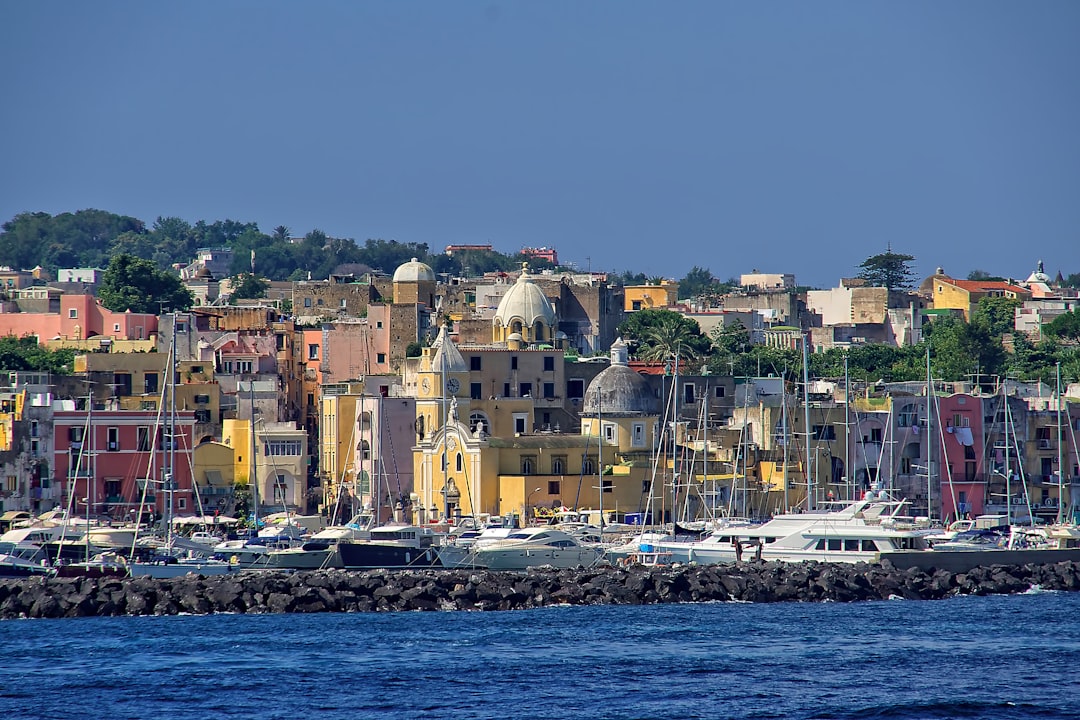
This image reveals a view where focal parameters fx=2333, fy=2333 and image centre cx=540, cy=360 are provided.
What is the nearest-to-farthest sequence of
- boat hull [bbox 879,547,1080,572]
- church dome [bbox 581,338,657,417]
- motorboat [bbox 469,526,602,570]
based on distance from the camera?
boat hull [bbox 879,547,1080,572] < motorboat [bbox 469,526,602,570] < church dome [bbox 581,338,657,417]

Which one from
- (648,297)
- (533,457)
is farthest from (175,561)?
(648,297)

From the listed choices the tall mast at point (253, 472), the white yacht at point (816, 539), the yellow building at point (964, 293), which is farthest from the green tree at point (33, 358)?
the yellow building at point (964, 293)

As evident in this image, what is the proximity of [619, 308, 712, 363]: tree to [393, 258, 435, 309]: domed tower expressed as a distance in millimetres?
9016

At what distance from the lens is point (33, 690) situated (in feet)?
150

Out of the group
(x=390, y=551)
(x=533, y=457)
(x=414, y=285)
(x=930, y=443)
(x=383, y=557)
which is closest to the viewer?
(x=383, y=557)

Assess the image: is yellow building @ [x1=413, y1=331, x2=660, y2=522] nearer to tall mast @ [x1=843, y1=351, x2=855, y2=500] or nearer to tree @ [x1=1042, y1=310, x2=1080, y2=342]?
tall mast @ [x1=843, y1=351, x2=855, y2=500]

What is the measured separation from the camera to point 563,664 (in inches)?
1925

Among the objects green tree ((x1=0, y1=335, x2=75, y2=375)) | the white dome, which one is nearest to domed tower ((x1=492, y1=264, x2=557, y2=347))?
the white dome

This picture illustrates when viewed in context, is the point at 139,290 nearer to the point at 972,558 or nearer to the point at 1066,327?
the point at 1066,327

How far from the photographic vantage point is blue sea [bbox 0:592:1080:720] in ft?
144

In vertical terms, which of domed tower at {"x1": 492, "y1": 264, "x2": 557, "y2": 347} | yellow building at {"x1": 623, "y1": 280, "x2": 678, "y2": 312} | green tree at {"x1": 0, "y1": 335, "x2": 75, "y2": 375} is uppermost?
yellow building at {"x1": 623, "y1": 280, "x2": 678, "y2": 312}

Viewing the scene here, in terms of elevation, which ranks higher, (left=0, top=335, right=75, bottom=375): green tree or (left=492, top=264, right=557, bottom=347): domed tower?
(left=492, top=264, right=557, bottom=347): domed tower

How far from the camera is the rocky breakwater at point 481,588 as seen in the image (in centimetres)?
5872

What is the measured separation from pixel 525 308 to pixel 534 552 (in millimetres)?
26116
